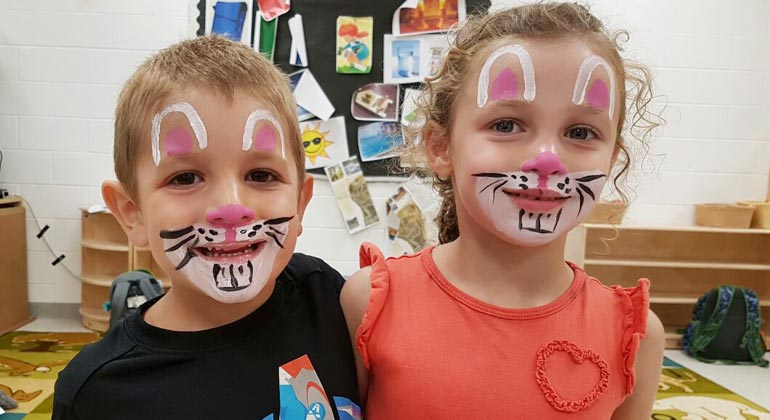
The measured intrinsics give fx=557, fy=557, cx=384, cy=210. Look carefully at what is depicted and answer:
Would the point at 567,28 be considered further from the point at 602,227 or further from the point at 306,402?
the point at 602,227

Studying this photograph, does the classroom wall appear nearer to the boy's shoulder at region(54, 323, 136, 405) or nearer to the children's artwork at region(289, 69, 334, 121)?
the children's artwork at region(289, 69, 334, 121)

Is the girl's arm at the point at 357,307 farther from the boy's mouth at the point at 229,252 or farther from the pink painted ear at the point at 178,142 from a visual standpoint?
the pink painted ear at the point at 178,142

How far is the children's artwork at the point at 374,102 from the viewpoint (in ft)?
10.5

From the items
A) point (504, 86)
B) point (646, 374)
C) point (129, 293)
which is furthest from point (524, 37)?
point (129, 293)

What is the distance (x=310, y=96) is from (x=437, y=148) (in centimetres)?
231

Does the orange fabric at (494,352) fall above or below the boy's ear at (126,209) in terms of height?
below

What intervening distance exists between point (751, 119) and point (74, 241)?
13.8 ft

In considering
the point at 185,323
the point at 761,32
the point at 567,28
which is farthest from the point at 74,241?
the point at 761,32

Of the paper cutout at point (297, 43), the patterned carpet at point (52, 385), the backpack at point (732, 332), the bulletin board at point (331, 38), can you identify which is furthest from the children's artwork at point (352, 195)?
the backpack at point (732, 332)

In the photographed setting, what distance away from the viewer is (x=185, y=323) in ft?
2.75

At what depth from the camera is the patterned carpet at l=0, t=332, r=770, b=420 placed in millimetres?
2250

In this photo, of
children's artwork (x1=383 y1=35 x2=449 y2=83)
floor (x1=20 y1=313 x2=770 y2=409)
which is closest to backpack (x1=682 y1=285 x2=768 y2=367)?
floor (x1=20 y1=313 x2=770 y2=409)

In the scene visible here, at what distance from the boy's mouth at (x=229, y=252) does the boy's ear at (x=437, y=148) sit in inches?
14.3

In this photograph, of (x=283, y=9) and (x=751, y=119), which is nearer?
(x=283, y=9)
